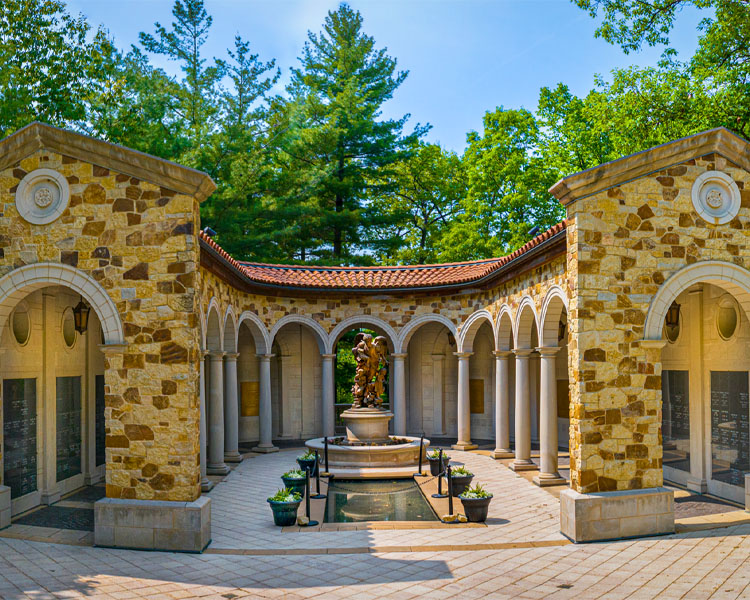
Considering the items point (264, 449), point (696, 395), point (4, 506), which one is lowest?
point (264, 449)

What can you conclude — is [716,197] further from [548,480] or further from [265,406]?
[265,406]

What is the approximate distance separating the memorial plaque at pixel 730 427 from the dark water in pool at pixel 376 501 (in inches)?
192

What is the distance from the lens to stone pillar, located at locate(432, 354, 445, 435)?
2014 cm

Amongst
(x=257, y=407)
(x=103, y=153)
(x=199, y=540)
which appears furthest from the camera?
(x=257, y=407)

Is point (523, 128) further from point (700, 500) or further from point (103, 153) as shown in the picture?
point (103, 153)

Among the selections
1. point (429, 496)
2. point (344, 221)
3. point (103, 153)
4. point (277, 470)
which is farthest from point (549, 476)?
point (344, 221)

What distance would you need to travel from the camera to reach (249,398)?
1917 cm

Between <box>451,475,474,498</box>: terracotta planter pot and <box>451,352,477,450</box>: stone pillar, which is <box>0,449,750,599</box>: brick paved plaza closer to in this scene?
<box>451,475,474,498</box>: terracotta planter pot

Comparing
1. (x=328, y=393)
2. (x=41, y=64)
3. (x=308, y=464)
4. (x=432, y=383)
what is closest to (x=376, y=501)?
(x=308, y=464)

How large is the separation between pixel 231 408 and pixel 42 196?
7569 millimetres

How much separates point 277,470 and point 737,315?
973cm

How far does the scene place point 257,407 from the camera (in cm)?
1920

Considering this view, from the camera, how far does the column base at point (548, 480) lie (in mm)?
12328

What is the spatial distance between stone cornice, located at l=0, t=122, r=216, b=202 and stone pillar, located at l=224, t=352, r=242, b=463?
669 cm
